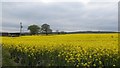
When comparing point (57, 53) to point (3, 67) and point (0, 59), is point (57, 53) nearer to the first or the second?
point (3, 67)

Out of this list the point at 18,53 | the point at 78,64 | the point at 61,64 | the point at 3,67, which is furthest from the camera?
the point at 18,53

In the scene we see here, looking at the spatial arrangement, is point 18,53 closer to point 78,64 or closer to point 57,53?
point 57,53

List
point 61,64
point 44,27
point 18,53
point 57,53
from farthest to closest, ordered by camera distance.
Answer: point 44,27, point 18,53, point 57,53, point 61,64

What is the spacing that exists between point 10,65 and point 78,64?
390 cm

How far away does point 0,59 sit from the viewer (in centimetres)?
1312

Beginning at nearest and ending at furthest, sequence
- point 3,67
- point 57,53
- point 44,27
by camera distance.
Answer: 1. point 57,53
2. point 3,67
3. point 44,27

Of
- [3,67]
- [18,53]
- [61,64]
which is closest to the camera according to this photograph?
[61,64]

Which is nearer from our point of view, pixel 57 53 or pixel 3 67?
pixel 57 53

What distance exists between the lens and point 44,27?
218 feet

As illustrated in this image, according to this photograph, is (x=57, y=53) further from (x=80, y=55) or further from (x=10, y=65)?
(x=10, y=65)

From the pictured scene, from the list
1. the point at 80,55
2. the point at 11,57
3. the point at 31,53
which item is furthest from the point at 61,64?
the point at 11,57

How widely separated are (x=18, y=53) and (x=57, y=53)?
3.12 meters

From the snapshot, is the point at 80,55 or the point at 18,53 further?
the point at 18,53

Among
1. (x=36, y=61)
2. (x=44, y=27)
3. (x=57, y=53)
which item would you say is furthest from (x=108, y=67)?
(x=44, y=27)
